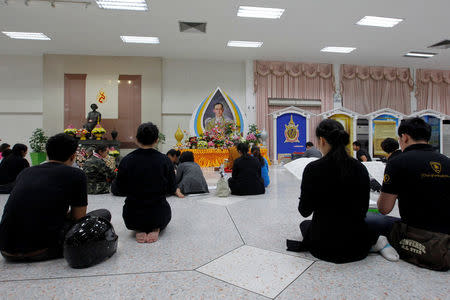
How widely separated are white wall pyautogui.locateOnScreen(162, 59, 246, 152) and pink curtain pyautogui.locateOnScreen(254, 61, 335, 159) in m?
0.67

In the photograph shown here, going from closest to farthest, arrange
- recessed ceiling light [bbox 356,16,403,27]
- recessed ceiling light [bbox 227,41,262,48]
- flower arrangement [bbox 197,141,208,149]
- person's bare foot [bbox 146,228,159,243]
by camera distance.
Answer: person's bare foot [bbox 146,228,159,243] → recessed ceiling light [bbox 356,16,403,27] → flower arrangement [bbox 197,141,208,149] → recessed ceiling light [bbox 227,41,262,48]

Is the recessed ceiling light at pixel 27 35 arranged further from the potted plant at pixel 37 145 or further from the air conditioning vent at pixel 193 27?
the air conditioning vent at pixel 193 27

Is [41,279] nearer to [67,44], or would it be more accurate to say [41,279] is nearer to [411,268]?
[411,268]

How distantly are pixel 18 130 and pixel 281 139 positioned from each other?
8920mm

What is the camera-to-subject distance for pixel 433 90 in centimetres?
1039

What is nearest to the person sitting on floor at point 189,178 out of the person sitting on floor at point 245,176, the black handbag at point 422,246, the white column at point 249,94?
the person sitting on floor at point 245,176

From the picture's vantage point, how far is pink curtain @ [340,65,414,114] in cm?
997

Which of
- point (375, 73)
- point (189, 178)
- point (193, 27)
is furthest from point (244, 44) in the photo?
point (189, 178)

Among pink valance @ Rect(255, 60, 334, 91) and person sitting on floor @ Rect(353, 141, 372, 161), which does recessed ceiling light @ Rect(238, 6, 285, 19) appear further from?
person sitting on floor @ Rect(353, 141, 372, 161)

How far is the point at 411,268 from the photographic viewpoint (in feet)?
4.98

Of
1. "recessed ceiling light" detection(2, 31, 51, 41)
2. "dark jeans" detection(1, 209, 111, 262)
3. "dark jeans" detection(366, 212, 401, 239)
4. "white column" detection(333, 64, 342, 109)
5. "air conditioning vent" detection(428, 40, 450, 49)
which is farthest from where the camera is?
"white column" detection(333, 64, 342, 109)

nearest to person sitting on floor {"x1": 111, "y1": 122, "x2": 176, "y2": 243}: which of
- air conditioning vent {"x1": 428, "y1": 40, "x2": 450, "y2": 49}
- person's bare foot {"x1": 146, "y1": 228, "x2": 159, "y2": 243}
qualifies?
person's bare foot {"x1": 146, "y1": 228, "x2": 159, "y2": 243}

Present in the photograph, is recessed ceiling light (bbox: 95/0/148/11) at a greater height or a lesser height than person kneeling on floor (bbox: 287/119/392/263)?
greater

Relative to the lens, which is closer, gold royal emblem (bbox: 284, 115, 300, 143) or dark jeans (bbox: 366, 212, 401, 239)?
dark jeans (bbox: 366, 212, 401, 239)
